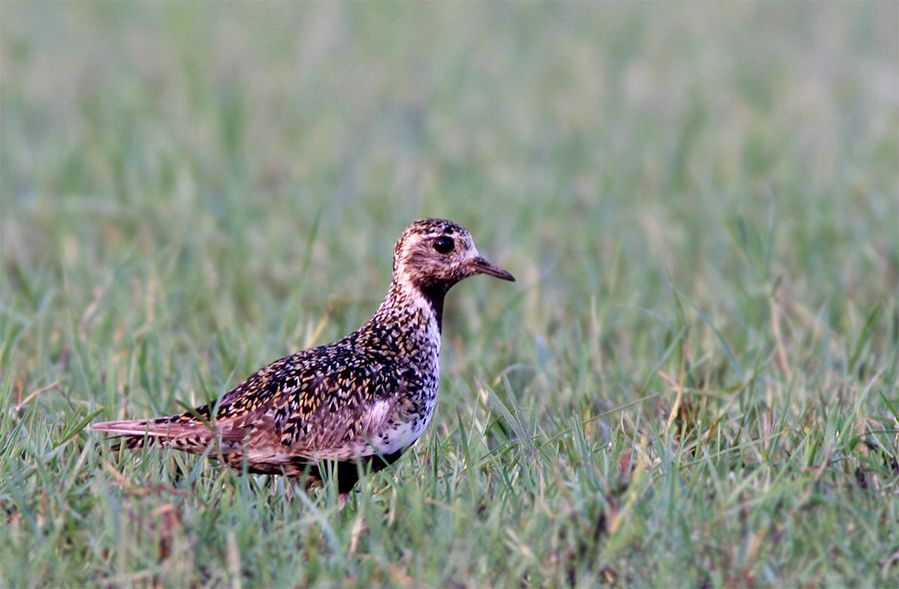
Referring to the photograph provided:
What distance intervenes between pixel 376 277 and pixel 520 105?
4460 mm

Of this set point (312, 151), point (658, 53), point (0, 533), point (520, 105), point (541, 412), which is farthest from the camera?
point (658, 53)

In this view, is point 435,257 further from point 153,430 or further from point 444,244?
point 153,430

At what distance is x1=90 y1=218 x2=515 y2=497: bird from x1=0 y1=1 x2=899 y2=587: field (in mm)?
122

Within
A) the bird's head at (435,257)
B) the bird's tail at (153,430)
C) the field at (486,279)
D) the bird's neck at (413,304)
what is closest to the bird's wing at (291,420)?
the bird's tail at (153,430)

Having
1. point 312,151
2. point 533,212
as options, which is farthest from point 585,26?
point 533,212

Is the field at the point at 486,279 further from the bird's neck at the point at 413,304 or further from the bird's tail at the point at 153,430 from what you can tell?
the bird's neck at the point at 413,304

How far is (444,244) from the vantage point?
21.4ft

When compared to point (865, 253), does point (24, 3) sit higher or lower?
higher

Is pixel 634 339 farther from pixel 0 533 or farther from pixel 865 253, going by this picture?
pixel 0 533

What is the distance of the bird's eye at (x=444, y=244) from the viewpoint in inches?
257

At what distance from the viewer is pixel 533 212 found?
34.7 feet

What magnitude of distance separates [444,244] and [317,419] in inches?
42.8

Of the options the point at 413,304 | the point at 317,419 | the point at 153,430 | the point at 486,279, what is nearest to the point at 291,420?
the point at 317,419

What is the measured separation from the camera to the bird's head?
21.4ft
